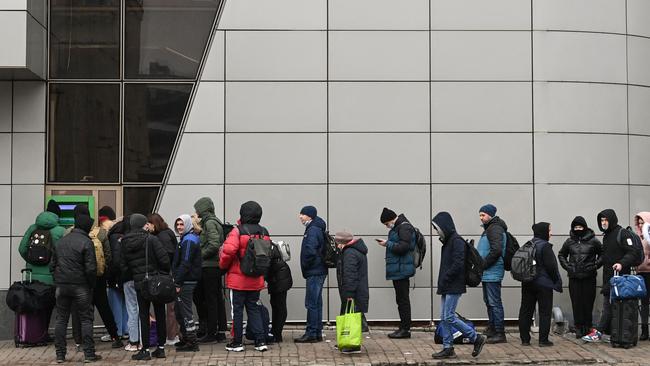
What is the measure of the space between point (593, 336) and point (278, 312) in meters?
4.32

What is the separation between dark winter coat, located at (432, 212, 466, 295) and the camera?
12414mm

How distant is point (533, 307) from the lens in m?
13.3

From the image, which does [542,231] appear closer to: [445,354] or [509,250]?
[509,250]

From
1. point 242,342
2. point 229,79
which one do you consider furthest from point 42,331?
point 229,79

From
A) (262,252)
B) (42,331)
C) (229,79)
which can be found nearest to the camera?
(262,252)

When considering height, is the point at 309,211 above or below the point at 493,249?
above

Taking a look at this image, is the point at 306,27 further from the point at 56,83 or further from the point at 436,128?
the point at 56,83

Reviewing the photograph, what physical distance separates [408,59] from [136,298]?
5.37 meters

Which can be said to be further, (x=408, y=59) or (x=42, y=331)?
(x=408, y=59)

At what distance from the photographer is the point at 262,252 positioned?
1261 cm

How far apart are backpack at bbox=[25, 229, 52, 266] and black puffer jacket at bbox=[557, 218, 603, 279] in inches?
282

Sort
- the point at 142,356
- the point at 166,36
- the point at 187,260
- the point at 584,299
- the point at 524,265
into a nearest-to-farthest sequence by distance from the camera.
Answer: the point at 142,356 → the point at 187,260 → the point at 524,265 → the point at 584,299 → the point at 166,36

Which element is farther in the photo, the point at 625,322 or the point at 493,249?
the point at 493,249

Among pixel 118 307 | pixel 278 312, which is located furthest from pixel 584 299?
pixel 118 307
